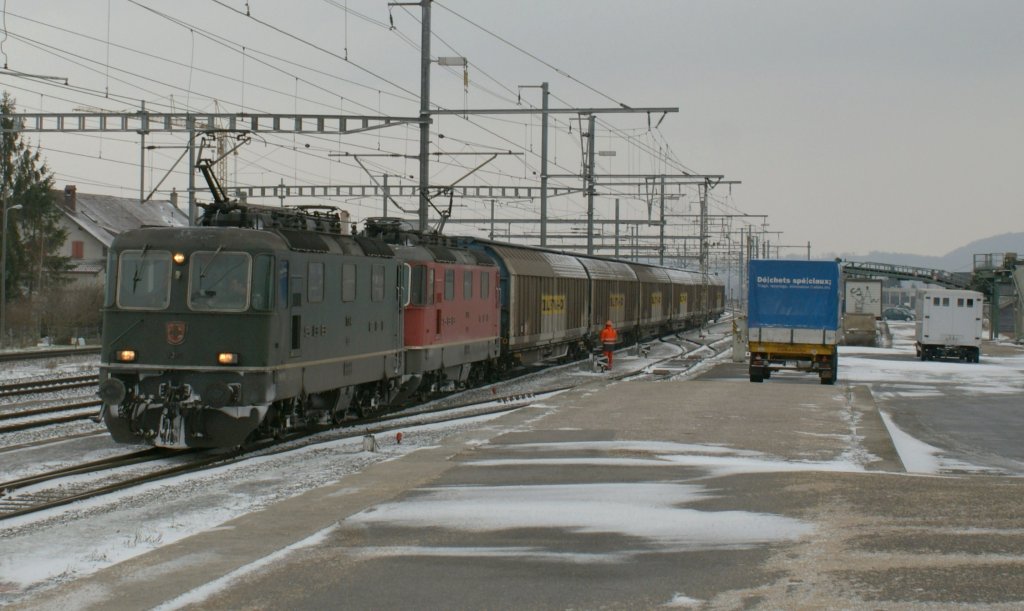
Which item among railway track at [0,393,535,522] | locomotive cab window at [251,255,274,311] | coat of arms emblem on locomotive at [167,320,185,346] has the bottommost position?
railway track at [0,393,535,522]

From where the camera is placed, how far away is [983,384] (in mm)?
30172

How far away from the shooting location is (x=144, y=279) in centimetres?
1591

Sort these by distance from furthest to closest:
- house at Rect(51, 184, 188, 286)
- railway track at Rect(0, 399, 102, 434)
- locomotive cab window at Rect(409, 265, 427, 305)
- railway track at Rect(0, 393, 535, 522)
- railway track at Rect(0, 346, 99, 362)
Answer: house at Rect(51, 184, 188, 286)
railway track at Rect(0, 346, 99, 362)
locomotive cab window at Rect(409, 265, 427, 305)
railway track at Rect(0, 399, 102, 434)
railway track at Rect(0, 393, 535, 522)

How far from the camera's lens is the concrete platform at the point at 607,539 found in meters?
7.77

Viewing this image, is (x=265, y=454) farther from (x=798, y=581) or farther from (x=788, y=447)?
(x=798, y=581)

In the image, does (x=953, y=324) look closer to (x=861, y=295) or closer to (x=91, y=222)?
(x=861, y=295)

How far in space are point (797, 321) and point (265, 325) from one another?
16.3m

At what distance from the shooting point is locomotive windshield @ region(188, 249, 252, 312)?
15.7 m

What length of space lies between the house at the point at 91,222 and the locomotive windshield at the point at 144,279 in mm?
49572

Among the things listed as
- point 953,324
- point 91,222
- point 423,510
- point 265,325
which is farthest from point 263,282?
point 91,222

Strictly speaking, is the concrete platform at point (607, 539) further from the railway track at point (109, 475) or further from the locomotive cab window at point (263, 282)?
the locomotive cab window at point (263, 282)

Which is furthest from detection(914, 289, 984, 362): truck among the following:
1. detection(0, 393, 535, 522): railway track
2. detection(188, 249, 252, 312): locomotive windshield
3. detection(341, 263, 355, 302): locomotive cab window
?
detection(188, 249, 252, 312): locomotive windshield

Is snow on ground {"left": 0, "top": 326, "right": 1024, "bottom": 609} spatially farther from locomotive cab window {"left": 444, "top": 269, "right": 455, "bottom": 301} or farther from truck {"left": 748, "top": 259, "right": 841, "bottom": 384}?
truck {"left": 748, "top": 259, "right": 841, "bottom": 384}

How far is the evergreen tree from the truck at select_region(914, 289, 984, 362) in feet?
124
